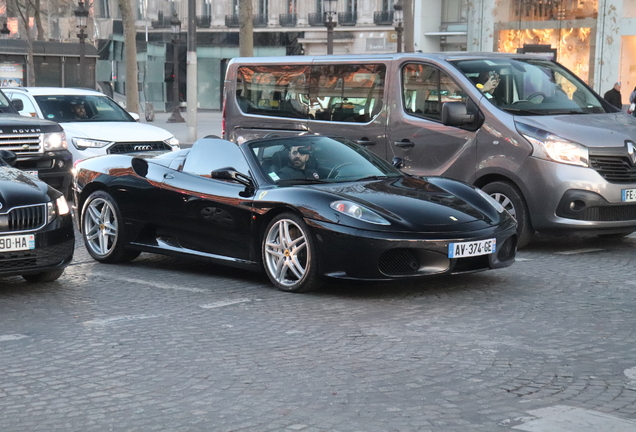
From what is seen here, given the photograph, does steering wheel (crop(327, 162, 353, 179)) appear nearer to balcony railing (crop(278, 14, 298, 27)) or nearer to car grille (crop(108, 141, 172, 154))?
car grille (crop(108, 141, 172, 154))

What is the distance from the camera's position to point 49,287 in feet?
28.5

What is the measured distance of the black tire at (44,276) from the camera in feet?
28.8

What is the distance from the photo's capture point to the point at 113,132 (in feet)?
53.0

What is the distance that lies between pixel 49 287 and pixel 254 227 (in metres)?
1.82

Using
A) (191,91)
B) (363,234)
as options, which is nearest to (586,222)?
(363,234)

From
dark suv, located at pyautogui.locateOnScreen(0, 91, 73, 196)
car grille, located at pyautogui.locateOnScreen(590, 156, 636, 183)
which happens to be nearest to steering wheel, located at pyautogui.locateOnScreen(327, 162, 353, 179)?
car grille, located at pyautogui.locateOnScreen(590, 156, 636, 183)

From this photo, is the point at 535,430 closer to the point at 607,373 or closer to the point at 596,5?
the point at 607,373

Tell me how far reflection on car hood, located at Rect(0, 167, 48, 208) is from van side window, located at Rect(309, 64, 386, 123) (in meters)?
4.55

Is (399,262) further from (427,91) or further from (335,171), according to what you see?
(427,91)

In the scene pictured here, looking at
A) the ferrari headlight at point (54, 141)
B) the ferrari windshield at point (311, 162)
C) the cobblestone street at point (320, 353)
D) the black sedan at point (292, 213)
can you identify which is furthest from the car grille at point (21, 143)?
the ferrari windshield at point (311, 162)

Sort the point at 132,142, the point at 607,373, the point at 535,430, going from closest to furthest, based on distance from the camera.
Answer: the point at 535,430
the point at 607,373
the point at 132,142

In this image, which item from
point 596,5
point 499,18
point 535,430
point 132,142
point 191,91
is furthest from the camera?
point 499,18

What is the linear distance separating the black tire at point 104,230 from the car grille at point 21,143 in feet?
15.0

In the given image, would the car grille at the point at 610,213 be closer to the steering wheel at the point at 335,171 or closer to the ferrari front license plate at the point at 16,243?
the steering wheel at the point at 335,171
